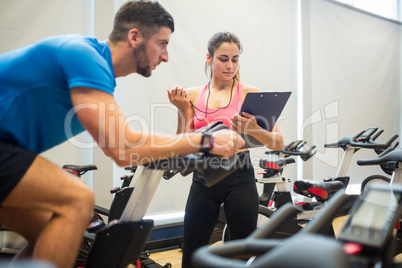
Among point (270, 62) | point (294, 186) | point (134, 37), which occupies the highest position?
point (270, 62)

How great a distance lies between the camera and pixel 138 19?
1298 millimetres

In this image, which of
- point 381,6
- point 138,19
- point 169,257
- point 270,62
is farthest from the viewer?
point 381,6

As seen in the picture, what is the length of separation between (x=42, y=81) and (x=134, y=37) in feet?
1.25

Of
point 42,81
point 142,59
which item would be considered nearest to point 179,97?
point 142,59

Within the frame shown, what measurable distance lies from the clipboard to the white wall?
5.56 ft

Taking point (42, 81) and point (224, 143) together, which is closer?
point (42, 81)

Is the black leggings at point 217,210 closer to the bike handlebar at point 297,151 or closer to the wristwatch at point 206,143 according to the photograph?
the wristwatch at point 206,143

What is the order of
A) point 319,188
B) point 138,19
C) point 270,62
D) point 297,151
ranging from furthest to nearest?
point 270,62
point 297,151
point 319,188
point 138,19

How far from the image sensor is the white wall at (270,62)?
2969 mm

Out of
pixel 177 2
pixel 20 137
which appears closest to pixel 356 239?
pixel 20 137

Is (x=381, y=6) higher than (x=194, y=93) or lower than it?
higher

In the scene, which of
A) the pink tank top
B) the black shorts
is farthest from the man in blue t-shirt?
the pink tank top

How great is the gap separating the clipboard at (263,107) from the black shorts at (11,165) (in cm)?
98

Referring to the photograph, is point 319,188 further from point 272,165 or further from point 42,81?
point 42,81
